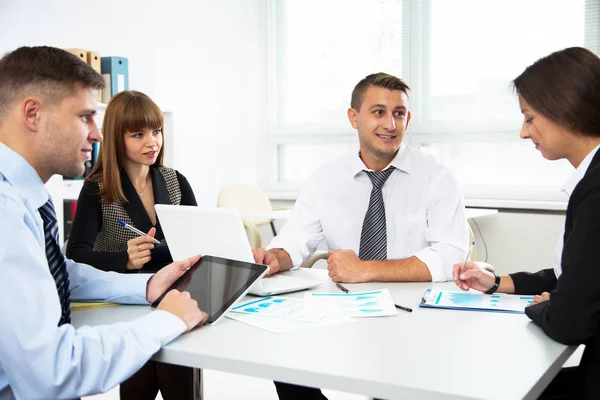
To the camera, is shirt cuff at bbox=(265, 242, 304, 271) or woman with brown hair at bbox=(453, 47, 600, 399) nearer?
woman with brown hair at bbox=(453, 47, 600, 399)

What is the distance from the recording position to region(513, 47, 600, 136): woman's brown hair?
4.63ft

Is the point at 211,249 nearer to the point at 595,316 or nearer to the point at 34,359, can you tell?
the point at 34,359

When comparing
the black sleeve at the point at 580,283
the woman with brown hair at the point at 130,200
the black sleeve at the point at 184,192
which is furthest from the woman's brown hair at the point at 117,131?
the black sleeve at the point at 580,283

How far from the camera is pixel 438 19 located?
475cm

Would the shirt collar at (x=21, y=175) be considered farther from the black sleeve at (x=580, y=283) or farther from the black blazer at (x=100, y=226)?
the black sleeve at (x=580, y=283)

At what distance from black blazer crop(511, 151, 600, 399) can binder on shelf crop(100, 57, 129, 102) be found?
3036 mm

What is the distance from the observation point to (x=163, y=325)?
4.22ft

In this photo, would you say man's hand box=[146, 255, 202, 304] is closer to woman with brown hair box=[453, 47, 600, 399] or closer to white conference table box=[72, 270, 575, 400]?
white conference table box=[72, 270, 575, 400]

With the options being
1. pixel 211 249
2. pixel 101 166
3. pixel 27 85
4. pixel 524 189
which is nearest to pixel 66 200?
pixel 101 166

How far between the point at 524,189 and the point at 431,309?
3.23 meters

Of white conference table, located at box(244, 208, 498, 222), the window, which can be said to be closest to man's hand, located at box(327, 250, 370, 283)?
white conference table, located at box(244, 208, 498, 222)

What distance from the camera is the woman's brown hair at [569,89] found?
4.63 feet

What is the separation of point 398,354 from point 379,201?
1.13 m

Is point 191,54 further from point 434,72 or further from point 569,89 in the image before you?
point 569,89
